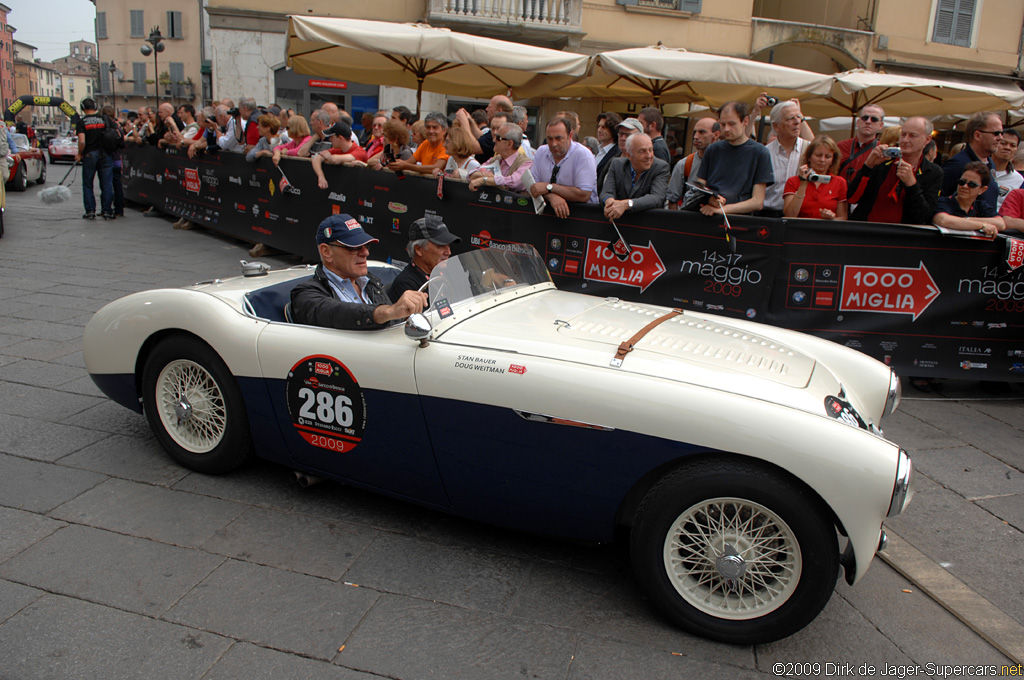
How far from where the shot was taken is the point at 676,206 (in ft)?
20.5

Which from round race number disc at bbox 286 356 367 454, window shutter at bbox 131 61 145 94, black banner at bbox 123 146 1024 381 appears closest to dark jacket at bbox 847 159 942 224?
black banner at bbox 123 146 1024 381

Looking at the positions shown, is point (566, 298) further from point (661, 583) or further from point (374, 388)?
point (661, 583)

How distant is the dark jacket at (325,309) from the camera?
309 cm

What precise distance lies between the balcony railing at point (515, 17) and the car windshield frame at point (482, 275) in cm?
1777

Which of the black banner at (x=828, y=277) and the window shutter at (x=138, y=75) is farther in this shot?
the window shutter at (x=138, y=75)

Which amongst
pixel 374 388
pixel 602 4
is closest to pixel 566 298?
pixel 374 388

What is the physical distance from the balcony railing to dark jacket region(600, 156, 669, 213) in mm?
15558

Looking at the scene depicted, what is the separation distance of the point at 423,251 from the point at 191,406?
1404mm

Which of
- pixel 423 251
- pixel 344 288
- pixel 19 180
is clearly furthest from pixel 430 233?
pixel 19 180

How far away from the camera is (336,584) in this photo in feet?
9.11

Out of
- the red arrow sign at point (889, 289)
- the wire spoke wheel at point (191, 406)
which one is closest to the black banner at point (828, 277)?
the red arrow sign at point (889, 289)

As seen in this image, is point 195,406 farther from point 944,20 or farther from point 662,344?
point 944,20

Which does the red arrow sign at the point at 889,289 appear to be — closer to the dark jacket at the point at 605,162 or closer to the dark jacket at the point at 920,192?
the dark jacket at the point at 920,192

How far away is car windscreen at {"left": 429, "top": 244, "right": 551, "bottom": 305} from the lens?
316cm
